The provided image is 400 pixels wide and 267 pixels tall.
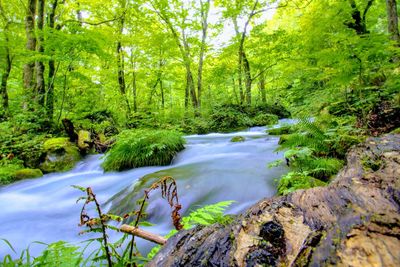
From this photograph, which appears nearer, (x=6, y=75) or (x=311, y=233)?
(x=311, y=233)

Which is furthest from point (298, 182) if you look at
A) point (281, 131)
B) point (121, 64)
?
point (121, 64)

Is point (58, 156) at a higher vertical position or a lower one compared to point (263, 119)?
lower

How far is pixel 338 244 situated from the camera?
0.81m

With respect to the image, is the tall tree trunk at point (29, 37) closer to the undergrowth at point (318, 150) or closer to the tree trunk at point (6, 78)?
the tree trunk at point (6, 78)

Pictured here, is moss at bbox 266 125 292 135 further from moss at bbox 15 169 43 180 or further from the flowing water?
moss at bbox 15 169 43 180

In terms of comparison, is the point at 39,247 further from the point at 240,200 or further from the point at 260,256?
the point at 260,256

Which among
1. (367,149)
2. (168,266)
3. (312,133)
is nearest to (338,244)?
(168,266)

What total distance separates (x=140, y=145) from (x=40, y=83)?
4.67 meters

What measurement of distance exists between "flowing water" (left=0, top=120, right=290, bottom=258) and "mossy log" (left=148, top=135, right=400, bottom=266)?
2097 mm

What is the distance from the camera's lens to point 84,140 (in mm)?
7422

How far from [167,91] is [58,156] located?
441 inches

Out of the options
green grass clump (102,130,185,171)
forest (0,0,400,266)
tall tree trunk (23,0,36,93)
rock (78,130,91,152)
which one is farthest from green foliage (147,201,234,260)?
tall tree trunk (23,0,36,93)

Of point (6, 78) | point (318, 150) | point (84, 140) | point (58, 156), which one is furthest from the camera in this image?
point (6, 78)

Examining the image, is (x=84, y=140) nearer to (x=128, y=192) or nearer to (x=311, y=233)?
(x=128, y=192)
